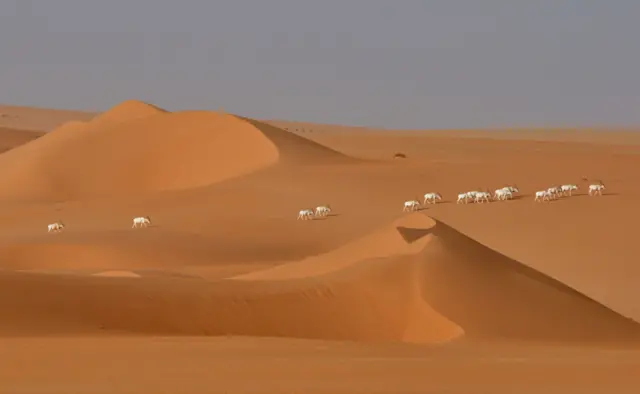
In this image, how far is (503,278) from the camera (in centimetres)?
1769

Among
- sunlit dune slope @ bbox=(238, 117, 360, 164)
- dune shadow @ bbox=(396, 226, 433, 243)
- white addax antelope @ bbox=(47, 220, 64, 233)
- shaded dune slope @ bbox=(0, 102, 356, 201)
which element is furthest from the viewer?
sunlit dune slope @ bbox=(238, 117, 360, 164)

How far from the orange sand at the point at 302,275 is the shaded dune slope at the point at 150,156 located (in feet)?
0.40

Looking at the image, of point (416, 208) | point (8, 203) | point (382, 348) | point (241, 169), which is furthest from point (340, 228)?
point (382, 348)

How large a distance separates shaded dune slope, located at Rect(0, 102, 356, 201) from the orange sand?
0.40 ft

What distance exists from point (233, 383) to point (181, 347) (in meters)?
2.61

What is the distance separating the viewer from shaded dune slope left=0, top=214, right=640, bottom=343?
15305mm

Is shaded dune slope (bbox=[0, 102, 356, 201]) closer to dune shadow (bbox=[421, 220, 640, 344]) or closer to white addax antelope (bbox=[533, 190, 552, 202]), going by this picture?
white addax antelope (bbox=[533, 190, 552, 202])

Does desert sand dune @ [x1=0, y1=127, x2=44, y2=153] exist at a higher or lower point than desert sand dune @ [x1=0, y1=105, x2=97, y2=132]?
higher

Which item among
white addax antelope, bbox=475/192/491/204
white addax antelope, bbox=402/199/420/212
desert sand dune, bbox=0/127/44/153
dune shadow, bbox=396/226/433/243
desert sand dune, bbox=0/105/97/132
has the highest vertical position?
dune shadow, bbox=396/226/433/243

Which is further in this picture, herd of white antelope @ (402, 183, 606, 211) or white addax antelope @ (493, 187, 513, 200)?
white addax antelope @ (493, 187, 513, 200)

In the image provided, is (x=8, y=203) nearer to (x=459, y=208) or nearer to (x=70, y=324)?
(x=459, y=208)

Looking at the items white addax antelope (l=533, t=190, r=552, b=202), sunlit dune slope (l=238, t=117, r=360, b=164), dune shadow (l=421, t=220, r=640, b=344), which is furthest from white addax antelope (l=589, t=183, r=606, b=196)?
dune shadow (l=421, t=220, r=640, b=344)

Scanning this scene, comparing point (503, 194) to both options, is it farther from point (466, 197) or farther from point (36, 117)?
point (36, 117)

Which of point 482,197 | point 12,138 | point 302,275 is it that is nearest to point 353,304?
point 302,275
